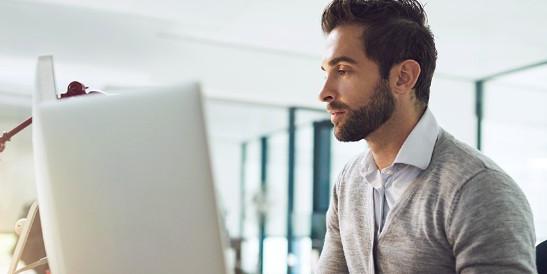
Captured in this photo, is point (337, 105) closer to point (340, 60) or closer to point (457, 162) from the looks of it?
point (340, 60)

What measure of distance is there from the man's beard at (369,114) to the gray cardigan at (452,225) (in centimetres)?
15

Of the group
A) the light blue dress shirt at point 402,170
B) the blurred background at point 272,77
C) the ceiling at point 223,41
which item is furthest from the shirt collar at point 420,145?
the ceiling at point 223,41

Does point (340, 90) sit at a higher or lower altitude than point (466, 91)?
lower

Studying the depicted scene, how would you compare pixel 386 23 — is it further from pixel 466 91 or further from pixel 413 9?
pixel 466 91

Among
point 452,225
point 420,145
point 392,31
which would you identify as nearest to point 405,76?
point 392,31

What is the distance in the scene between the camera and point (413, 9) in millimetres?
1504

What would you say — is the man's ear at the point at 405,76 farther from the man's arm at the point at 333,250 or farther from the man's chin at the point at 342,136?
the man's arm at the point at 333,250

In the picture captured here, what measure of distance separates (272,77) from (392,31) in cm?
471

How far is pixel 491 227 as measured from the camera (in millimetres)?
1057

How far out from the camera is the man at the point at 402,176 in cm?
108

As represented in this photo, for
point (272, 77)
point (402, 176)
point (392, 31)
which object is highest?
point (272, 77)

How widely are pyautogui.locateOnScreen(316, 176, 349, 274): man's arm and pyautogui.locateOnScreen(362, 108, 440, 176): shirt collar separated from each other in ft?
0.57

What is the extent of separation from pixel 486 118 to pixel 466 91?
343mm

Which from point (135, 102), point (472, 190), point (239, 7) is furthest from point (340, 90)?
point (239, 7)
